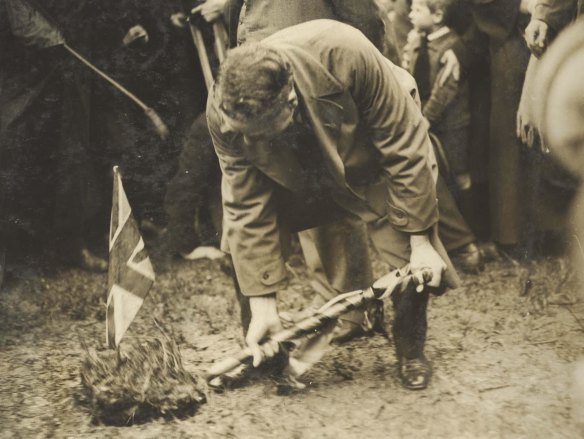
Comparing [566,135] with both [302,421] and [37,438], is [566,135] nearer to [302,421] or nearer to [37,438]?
[302,421]

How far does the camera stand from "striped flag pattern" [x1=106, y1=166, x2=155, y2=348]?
10.5 ft

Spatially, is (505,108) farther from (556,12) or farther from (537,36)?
(556,12)

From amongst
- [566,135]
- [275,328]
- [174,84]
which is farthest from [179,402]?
[566,135]

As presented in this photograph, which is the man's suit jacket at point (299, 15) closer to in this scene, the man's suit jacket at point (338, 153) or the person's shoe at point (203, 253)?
the man's suit jacket at point (338, 153)

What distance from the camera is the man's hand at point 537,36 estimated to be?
10.5 feet

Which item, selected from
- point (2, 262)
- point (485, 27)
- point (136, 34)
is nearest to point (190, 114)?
point (136, 34)

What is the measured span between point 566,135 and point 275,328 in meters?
1.35

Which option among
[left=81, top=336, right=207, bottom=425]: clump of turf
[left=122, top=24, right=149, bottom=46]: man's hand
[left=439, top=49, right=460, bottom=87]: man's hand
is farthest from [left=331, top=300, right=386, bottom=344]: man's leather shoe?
[left=122, top=24, right=149, bottom=46]: man's hand

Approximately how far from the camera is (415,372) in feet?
10.6

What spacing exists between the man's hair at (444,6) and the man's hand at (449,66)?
156 mm

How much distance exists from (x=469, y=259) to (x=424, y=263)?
2.10 feet

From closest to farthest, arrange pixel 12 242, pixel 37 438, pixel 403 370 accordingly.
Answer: pixel 37 438, pixel 403 370, pixel 12 242

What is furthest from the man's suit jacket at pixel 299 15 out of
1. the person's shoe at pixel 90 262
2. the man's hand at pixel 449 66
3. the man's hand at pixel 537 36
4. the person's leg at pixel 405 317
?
the person's shoe at pixel 90 262

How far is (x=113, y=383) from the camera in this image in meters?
3.08
